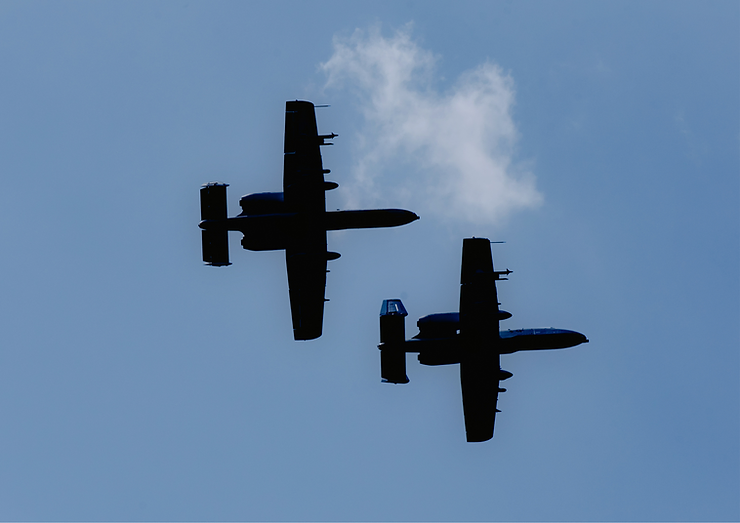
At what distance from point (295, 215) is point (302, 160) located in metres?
4.08

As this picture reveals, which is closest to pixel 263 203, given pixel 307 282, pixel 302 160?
pixel 302 160

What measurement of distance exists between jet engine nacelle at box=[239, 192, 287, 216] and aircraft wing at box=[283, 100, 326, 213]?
64cm

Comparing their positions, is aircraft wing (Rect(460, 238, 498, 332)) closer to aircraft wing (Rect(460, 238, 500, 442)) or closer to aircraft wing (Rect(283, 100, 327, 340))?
aircraft wing (Rect(460, 238, 500, 442))

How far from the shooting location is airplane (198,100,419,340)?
2689 inches

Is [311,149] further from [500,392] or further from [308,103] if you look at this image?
[500,392]

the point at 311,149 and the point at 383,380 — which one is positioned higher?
the point at 311,149

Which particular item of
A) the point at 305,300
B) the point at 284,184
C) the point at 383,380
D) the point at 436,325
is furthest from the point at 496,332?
the point at 284,184

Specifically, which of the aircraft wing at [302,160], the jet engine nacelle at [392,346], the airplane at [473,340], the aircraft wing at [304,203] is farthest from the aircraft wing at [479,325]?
the aircraft wing at [302,160]

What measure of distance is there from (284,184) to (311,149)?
329 cm

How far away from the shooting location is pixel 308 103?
6812 cm

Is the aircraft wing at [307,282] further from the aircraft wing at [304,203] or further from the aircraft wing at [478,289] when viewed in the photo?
the aircraft wing at [478,289]

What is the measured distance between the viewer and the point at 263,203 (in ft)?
227

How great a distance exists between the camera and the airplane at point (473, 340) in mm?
68562

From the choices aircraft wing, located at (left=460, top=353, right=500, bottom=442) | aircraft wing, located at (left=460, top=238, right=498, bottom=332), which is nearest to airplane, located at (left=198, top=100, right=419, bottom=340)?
aircraft wing, located at (left=460, top=238, right=498, bottom=332)
